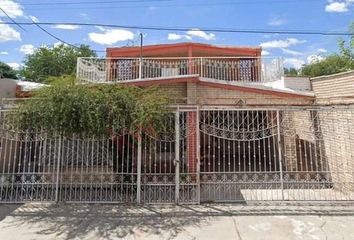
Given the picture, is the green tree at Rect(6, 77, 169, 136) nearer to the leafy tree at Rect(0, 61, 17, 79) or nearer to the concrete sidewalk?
the concrete sidewalk

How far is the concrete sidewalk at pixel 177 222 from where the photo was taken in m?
5.80

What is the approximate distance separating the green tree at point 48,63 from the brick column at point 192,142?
2657 cm

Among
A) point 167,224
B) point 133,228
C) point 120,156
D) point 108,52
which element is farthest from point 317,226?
point 108,52

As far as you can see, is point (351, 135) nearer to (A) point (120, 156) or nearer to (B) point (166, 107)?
(B) point (166, 107)

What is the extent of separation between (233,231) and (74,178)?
4.33 m

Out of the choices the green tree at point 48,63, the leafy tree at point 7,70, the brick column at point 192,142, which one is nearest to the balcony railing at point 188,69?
the brick column at point 192,142

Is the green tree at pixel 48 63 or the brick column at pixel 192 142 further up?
the green tree at pixel 48 63

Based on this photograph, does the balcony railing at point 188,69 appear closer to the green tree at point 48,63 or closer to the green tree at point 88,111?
the green tree at point 88,111

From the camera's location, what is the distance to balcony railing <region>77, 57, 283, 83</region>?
13258mm

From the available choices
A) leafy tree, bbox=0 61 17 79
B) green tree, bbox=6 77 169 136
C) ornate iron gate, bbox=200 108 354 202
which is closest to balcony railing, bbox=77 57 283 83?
ornate iron gate, bbox=200 108 354 202

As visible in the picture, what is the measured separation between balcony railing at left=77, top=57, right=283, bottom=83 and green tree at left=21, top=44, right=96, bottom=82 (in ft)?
68.3

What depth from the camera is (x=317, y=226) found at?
6.16 metres

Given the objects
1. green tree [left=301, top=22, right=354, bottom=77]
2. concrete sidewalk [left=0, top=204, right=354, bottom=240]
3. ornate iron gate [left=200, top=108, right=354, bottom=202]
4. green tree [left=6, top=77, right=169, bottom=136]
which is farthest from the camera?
green tree [left=301, top=22, right=354, bottom=77]

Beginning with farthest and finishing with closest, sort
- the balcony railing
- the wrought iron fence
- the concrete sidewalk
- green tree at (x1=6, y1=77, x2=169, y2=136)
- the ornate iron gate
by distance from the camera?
the balcony railing, the ornate iron gate, the wrought iron fence, green tree at (x1=6, y1=77, x2=169, y2=136), the concrete sidewalk
